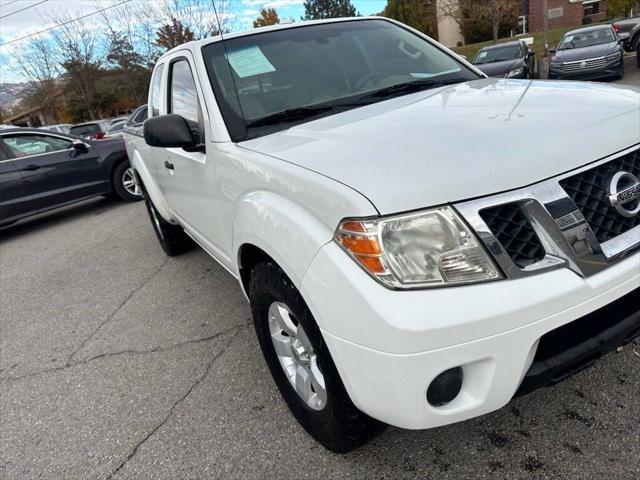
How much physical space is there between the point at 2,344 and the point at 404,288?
3601 millimetres

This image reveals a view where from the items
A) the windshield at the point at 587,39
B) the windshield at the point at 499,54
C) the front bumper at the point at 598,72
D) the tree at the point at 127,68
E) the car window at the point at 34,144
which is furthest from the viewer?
the tree at the point at 127,68

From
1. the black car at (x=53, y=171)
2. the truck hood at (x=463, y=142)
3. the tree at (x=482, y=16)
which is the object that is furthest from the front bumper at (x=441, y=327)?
the tree at (x=482, y=16)

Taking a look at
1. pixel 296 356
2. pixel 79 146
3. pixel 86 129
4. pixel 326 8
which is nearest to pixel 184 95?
pixel 296 356

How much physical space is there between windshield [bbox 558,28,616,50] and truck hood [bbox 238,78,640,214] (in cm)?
1283

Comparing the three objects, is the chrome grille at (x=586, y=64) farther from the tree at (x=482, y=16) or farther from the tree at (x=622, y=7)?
the tree at (x=622, y=7)

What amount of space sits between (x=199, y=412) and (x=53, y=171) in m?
6.35

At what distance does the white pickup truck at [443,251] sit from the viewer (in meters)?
1.42

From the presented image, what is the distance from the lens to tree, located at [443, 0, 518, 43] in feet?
83.7

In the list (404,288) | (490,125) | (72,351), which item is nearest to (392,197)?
(404,288)

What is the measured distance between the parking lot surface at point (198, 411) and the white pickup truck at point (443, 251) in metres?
0.27

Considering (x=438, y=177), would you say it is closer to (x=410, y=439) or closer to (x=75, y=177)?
(x=410, y=439)

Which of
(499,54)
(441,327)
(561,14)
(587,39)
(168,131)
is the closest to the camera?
(441,327)

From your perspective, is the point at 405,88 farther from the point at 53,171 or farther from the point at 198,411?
the point at 53,171

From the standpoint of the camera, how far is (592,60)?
464 inches
